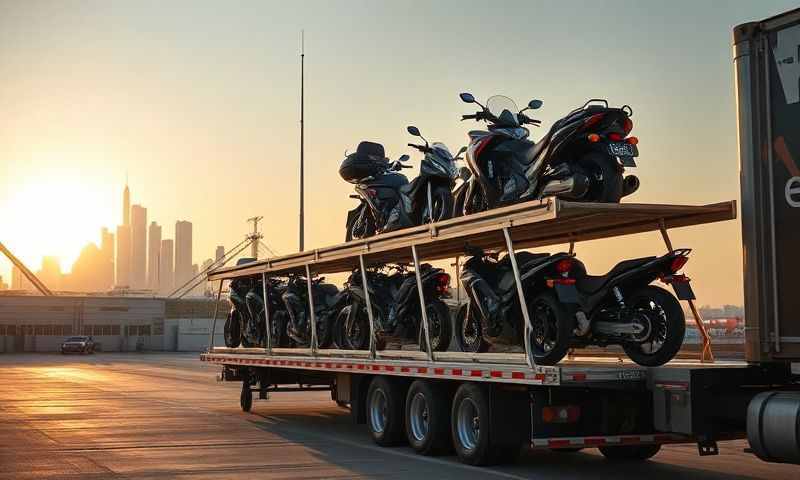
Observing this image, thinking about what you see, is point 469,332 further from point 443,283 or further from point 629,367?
point 629,367

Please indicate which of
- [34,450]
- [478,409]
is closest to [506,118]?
[478,409]

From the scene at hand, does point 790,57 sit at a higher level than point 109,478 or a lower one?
higher

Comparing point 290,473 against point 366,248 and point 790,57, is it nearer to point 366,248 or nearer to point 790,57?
point 366,248

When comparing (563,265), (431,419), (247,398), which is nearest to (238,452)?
(431,419)

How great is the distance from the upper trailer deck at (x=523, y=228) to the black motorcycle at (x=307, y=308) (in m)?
0.71

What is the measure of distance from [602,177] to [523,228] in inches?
51.2

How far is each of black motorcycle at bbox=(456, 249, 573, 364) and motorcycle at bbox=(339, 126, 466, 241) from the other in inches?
90.7

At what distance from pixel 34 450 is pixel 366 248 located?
4945 mm

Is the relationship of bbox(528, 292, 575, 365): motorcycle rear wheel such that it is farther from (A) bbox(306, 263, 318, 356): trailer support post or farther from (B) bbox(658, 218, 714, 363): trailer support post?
(A) bbox(306, 263, 318, 356): trailer support post

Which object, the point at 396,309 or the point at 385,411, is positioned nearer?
the point at 385,411

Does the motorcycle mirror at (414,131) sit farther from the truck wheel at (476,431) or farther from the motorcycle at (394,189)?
the truck wheel at (476,431)

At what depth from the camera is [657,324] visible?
1007 centimetres

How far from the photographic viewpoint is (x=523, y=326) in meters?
11.0

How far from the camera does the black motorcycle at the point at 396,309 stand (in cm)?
1268
